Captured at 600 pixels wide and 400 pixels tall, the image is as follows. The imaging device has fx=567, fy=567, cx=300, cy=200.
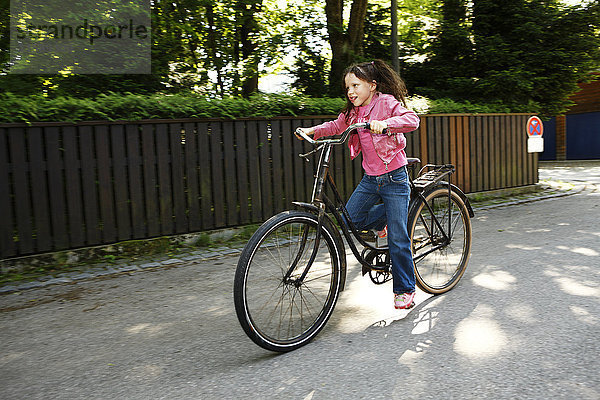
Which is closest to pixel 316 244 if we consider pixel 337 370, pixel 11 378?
pixel 337 370

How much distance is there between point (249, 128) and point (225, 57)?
4.13 metres

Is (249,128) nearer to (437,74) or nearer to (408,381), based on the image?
(408,381)

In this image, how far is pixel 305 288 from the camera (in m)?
3.81

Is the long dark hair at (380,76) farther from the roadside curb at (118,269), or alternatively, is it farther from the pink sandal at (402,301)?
the roadside curb at (118,269)

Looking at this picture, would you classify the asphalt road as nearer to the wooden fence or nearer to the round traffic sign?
the wooden fence

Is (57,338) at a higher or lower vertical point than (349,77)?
lower

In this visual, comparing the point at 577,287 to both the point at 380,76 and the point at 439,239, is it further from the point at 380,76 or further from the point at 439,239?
the point at 380,76

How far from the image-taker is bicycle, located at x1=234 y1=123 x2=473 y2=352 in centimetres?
357

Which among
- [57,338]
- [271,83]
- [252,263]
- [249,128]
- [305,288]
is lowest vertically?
[57,338]

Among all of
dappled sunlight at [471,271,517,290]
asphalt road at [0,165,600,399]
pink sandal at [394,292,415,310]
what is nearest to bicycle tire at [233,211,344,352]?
asphalt road at [0,165,600,399]

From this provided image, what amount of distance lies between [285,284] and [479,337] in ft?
4.44

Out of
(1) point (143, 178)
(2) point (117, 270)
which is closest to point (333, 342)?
(2) point (117, 270)

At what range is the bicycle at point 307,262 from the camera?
357 cm

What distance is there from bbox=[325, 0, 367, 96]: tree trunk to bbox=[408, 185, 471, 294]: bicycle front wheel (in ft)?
29.1
